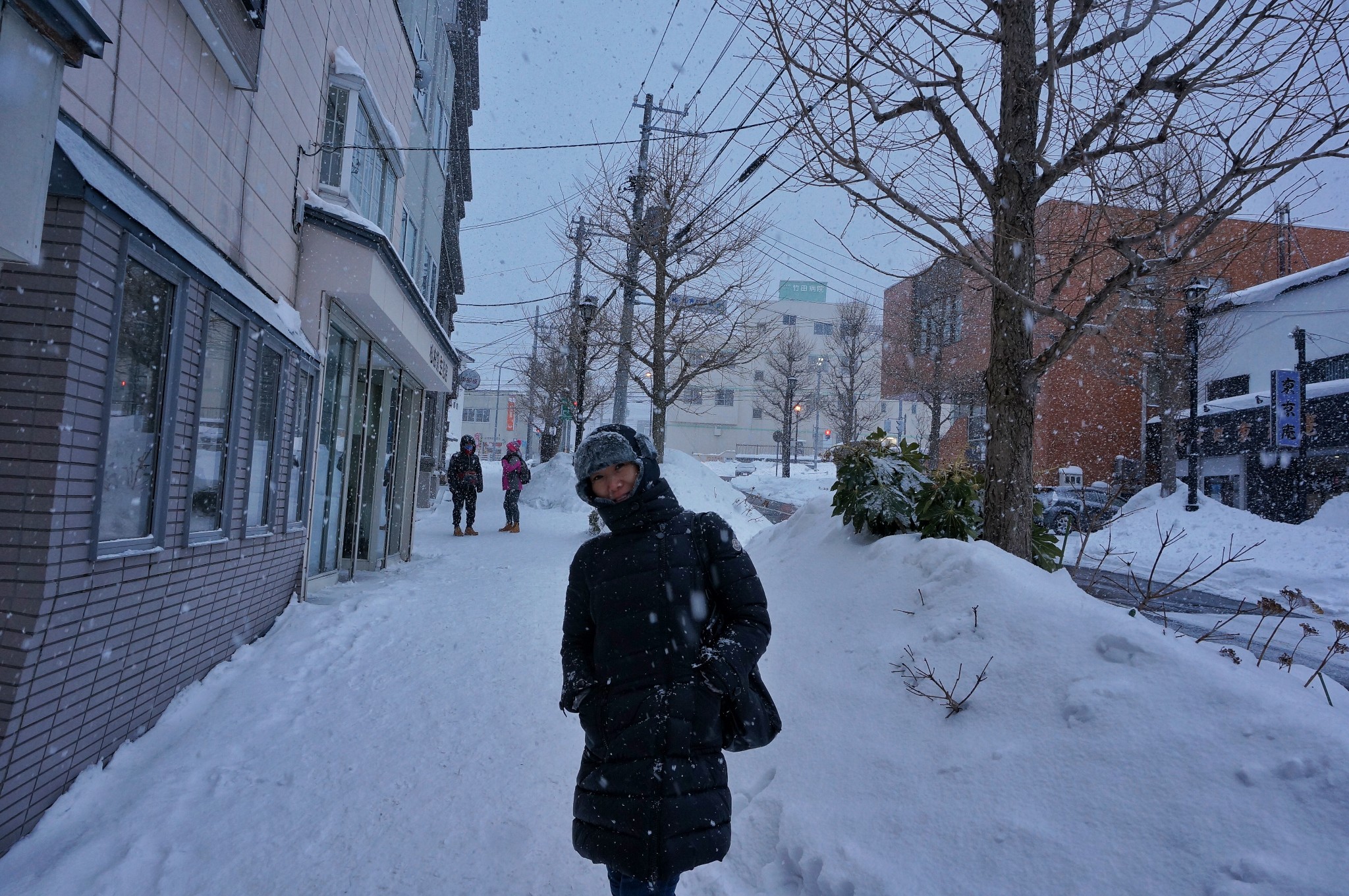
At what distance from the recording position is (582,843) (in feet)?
6.86

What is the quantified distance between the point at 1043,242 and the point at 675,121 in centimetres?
1225

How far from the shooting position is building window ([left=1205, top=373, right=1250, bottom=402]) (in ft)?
70.7

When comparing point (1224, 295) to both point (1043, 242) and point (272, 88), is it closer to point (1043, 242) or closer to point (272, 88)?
point (1043, 242)

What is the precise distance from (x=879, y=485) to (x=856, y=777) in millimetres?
2813

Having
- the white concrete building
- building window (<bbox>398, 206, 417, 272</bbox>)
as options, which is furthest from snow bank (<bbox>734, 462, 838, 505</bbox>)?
building window (<bbox>398, 206, 417, 272</bbox>)

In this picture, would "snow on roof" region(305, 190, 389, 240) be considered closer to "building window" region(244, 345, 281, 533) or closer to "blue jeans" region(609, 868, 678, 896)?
"building window" region(244, 345, 281, 533)

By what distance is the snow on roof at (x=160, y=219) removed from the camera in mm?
3104

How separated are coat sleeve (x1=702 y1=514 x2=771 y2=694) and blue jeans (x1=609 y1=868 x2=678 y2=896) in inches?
22.8

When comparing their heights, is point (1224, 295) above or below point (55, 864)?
above

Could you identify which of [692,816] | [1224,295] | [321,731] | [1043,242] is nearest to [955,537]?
[1043,242]

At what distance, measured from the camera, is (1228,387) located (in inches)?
876

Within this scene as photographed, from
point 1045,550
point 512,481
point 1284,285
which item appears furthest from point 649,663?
point 1284,285

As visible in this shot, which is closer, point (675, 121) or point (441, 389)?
point (441, 389)

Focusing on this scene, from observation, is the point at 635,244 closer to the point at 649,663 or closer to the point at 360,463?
the point at 360,463
